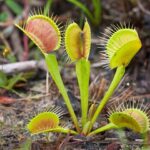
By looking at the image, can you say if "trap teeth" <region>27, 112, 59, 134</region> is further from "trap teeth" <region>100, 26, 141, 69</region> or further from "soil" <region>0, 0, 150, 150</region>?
"trap teeth" <region>100, 26, 141, 69</region>

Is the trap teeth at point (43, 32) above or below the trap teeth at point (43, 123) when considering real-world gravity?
above

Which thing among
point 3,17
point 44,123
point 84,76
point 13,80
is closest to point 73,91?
point 13,80

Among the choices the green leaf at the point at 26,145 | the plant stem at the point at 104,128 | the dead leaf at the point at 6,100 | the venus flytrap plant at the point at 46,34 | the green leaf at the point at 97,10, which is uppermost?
the green leaf at the point at 97,10

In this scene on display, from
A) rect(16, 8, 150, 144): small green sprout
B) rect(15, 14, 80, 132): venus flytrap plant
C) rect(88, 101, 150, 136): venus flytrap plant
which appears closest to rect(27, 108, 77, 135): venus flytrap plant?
rect(16, 8, 150, 144): small green sprout

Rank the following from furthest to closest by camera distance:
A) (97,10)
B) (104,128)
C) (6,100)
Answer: (97,10)
(6,100)
(104,128)

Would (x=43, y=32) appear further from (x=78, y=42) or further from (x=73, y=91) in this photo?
(x=73, y=91)

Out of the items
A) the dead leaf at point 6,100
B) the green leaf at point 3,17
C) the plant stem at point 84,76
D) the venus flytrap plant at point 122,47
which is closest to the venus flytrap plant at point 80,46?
the plant stem at point 84,76

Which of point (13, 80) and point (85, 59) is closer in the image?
point (85, 59)

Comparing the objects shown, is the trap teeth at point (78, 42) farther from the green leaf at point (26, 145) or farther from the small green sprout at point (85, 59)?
the green leaf at point (26, 145)
